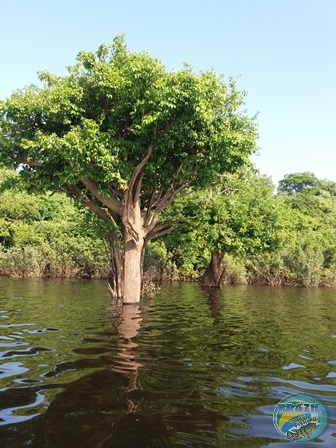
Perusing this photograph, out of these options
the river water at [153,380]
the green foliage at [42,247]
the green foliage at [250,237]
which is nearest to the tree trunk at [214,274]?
the green foliage at [250,237]

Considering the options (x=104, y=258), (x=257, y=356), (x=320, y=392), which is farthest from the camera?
(x=104, y=258)

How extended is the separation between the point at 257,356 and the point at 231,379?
80.0 inches

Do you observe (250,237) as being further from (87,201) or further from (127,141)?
(127,141)

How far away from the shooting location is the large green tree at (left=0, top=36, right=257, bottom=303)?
46.3 feet

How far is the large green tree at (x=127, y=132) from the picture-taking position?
14.1 metres

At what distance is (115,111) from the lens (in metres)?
15.4

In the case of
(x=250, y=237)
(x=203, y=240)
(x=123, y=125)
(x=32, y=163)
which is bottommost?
(x=203, y=240)

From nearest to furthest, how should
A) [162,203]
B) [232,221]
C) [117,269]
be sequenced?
[162,203] → [117,269] → [232,221]

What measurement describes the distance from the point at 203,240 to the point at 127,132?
13.2m

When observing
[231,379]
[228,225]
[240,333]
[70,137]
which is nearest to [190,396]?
[231,379]

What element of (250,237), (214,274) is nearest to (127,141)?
(250,237)

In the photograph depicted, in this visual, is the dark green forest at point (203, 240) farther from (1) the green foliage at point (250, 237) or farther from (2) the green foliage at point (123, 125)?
(2) the green foliage at point (123, 125)

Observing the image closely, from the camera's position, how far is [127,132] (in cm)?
1591

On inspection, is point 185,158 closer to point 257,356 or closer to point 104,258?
point 257,356
